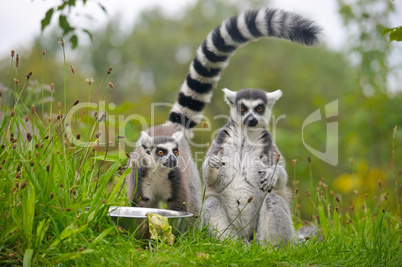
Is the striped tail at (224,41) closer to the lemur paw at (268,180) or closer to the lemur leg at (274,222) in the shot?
the lemur paw at (268,180)

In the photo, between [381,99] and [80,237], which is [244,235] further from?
[381,99]

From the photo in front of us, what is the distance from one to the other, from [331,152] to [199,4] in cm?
2511

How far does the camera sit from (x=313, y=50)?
99.7 feet

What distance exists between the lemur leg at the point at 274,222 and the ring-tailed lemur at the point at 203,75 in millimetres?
638

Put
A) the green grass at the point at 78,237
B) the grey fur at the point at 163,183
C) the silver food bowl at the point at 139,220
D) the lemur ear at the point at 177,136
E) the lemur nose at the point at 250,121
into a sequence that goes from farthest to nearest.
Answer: the lemur ear at the point at 177,136, the grey fur at the point at 163,183, the lemur nose at the point at 250,121, the silver food bowl at the point at 139,220, the green grass at the point at 78,237

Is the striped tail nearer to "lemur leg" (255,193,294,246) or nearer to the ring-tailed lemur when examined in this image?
the ring-tailed lemur

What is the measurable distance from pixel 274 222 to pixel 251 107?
Answer: 1.01m

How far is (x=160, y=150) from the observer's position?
4.20 meters

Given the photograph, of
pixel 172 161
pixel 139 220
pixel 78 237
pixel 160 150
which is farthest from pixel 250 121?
pixel 78 237

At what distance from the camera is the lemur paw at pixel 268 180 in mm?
3721

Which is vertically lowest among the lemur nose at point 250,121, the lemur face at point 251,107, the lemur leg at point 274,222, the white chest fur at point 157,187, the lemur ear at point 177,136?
the lemur leg at point 274,222

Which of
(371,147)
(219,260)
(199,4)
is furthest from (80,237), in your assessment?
(199,4)

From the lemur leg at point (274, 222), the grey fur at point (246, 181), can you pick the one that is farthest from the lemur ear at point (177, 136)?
the lemur leg at point (274, 222)

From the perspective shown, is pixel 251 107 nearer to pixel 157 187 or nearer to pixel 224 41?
pixel 224 41
